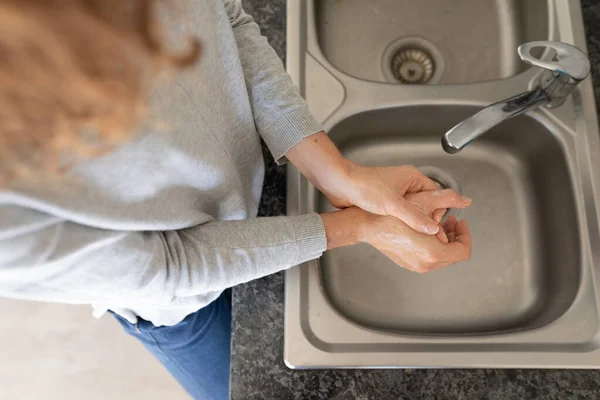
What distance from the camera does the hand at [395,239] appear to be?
0.66 meters

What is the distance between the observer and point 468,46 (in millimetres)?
948

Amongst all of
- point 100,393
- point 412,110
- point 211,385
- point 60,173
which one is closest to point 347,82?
point 412,110

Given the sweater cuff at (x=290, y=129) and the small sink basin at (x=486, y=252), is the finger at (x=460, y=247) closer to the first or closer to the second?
the small sink basin at (x=486, y=252)

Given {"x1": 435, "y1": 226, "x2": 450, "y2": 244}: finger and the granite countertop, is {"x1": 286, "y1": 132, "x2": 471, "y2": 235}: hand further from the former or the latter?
the granite countertop

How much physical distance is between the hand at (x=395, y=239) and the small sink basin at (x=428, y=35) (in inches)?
15.1

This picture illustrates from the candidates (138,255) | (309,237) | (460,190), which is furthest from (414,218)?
(138,255)

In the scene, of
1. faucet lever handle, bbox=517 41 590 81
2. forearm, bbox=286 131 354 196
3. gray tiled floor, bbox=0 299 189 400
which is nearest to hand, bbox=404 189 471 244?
forearm, bbox=286 131 354 196

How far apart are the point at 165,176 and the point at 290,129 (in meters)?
0.23

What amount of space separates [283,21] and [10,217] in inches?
23.2

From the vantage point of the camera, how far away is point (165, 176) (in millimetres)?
492

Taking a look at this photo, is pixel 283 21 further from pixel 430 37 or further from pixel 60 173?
pixel 60 173

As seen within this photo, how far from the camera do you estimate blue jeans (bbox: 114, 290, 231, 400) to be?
30.6 inches

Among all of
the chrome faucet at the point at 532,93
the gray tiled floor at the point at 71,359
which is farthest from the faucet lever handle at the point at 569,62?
the gray tiled floor at the point at 71,359

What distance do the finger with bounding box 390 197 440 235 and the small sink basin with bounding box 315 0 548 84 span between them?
1.25 feet
